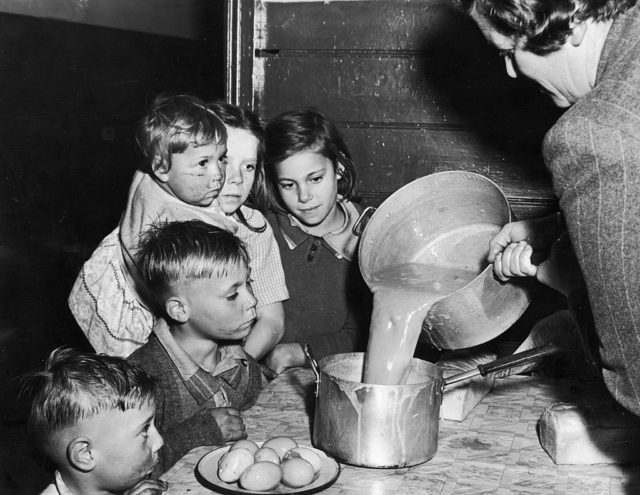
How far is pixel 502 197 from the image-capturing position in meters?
2.21

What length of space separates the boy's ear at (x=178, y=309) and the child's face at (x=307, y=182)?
81 centimetres

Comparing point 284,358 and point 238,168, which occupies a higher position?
point 238,168

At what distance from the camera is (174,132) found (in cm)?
273

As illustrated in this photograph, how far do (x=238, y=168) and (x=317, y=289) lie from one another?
62cm

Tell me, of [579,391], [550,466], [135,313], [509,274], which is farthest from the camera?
[135,313]

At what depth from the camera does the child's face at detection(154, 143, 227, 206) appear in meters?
2.71

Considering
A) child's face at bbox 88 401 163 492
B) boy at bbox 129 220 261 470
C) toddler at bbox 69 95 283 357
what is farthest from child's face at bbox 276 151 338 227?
child's face at bbox 88 401 163 492

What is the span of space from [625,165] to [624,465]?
78cm

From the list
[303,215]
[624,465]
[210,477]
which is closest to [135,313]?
[303,215]

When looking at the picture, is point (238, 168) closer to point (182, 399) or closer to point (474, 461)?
point (182, 399)

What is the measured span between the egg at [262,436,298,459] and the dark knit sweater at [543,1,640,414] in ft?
2.18

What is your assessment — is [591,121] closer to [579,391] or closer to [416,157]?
[579,391]

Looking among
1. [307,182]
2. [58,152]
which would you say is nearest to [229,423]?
[307,182]

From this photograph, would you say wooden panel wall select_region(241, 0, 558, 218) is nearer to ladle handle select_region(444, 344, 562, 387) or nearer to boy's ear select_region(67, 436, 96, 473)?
ladle handle select_region(444, 344, 562, 387)
